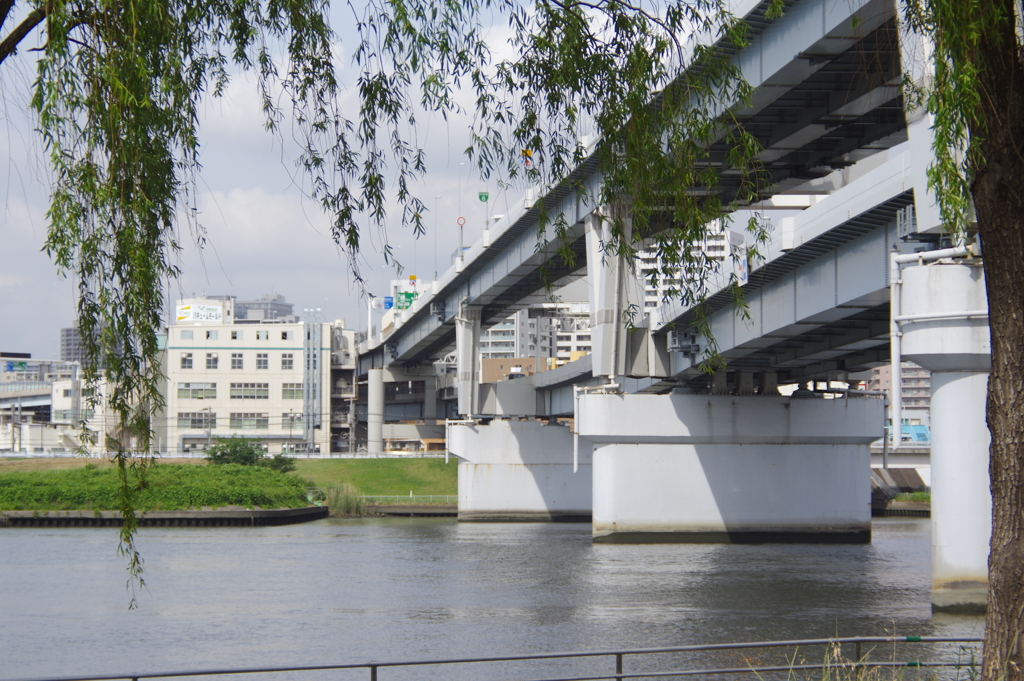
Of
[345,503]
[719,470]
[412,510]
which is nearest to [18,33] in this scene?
[719,470]

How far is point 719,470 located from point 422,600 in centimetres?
2063

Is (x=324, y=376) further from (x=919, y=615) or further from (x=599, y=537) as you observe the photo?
(x=919, y=615)

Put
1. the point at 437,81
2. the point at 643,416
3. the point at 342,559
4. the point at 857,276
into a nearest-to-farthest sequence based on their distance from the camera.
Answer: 1. the point at 437,81
2. the point at 857,276
3. the point at 342,559
4. the point at 643,416

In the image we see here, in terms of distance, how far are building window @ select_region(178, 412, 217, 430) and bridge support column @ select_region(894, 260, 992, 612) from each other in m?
108

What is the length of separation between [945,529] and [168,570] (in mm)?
26236

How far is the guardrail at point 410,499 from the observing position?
80.2 m

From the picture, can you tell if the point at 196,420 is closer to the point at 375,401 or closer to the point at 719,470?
the point at 375,401

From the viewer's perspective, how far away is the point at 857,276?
95.9ft

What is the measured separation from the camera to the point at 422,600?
31.8 meters

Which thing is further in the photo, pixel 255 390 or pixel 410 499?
pixel 255 390

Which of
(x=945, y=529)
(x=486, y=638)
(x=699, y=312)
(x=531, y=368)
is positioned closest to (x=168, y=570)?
(x=486, y=638)

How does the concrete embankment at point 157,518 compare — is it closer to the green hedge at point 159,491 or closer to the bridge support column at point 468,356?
the green hedge at point 159,491

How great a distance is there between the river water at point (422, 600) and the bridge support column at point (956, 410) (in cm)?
106

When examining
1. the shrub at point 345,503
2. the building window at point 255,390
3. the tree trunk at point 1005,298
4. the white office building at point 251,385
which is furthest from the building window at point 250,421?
the tree trunk at point 1005,298
